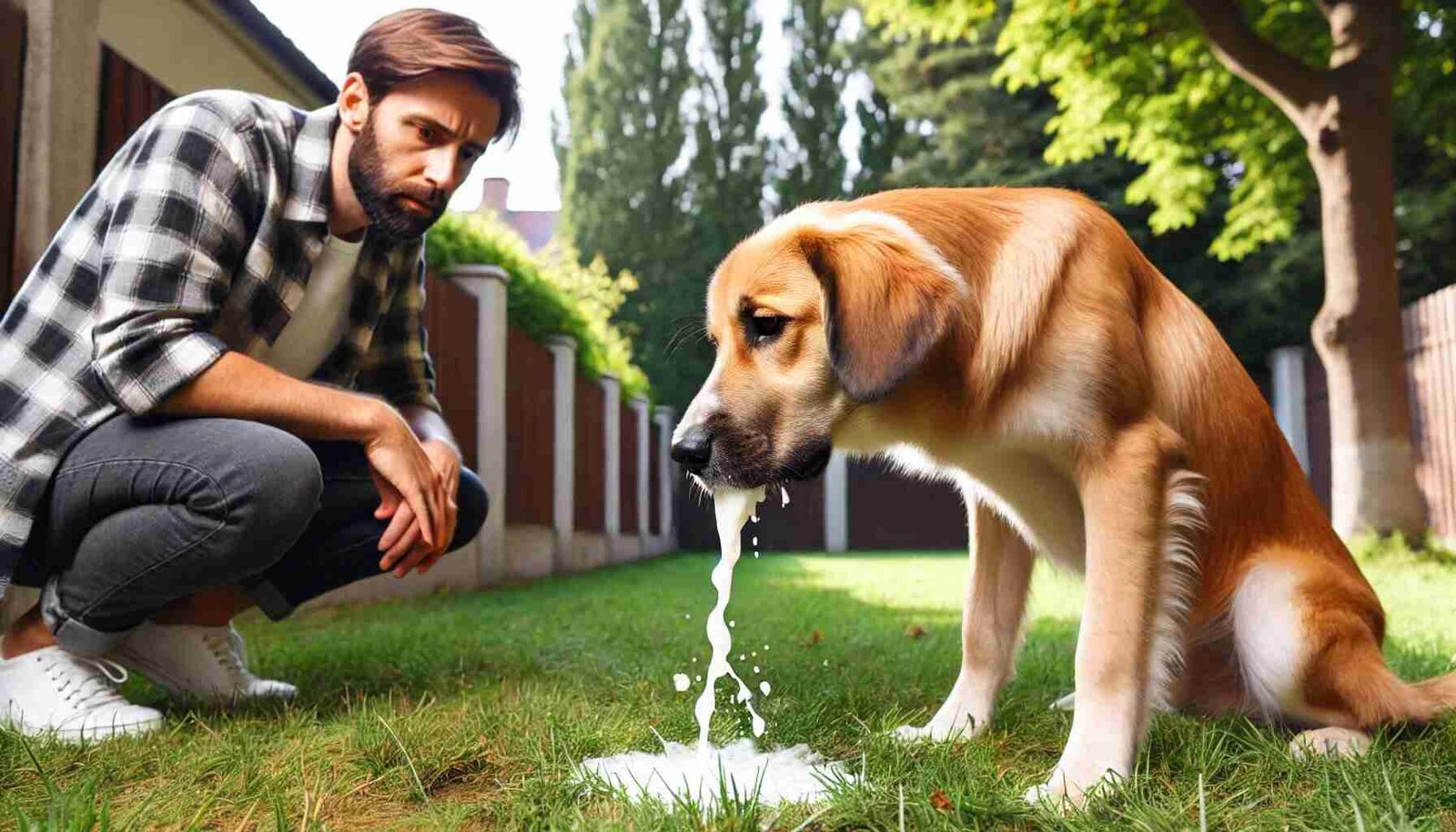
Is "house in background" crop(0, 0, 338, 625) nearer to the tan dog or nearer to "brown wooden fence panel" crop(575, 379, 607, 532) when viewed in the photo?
the tan dog

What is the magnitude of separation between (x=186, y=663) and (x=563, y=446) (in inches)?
321

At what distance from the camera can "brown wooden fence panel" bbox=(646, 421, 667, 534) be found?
17828 mm

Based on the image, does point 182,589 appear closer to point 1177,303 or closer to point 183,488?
point 183,488

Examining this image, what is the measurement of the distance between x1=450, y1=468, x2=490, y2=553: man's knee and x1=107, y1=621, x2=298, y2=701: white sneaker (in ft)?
2.04

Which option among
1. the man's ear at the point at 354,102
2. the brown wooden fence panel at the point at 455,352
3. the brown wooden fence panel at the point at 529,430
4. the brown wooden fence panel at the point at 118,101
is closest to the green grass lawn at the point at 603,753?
the man's ear at the point at 354,102

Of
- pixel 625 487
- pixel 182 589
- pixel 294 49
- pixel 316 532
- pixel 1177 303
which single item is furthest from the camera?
pixel 625 487

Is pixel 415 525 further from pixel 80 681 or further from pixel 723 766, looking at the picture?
pixel 723 766

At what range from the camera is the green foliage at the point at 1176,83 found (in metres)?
10.4

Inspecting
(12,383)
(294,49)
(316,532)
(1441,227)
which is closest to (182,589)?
(316,532)

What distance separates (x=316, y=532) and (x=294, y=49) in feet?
17.3

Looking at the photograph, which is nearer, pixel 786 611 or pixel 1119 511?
pixel 1119 511

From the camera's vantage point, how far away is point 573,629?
497cm

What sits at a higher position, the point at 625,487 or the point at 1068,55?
the point at 1068,55

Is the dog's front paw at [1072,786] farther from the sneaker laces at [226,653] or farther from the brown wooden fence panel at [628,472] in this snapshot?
the brown wooden fence panel at [628,472]
